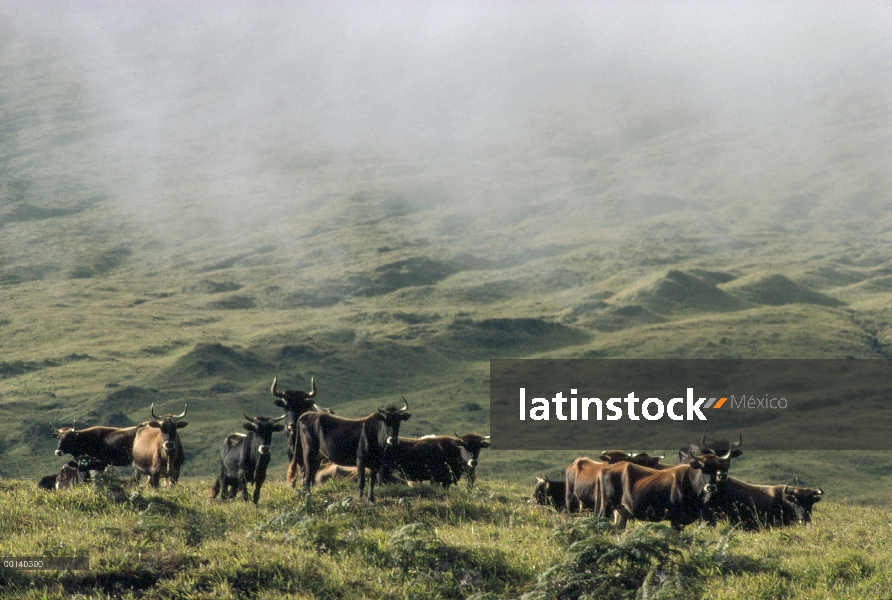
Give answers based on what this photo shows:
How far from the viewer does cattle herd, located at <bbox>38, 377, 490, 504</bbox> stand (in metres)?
20.6

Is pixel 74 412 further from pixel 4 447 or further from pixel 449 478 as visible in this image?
pixel 449 478

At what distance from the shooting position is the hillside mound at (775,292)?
169500 millimetres

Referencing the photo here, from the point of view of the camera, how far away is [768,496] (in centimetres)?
2155

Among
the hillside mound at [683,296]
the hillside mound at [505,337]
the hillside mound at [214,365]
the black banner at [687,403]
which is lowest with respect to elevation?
the black banner at [687,403]

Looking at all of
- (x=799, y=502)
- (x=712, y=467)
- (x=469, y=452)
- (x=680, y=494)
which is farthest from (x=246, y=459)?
(x=799, y=502)

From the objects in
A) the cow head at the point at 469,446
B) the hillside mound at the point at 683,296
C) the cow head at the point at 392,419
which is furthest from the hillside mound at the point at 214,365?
the cow head at the point at 392,419

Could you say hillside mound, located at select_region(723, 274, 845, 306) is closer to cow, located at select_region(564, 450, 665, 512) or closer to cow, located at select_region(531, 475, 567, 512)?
cow, located at select_region(531, 475, 567, 512)

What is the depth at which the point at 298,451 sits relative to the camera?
913 inches

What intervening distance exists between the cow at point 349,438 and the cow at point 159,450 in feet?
8.85

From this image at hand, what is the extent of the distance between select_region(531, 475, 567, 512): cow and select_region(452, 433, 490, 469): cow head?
8.06ft

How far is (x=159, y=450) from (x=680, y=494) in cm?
1122

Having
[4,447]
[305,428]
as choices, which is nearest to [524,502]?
[305,428]

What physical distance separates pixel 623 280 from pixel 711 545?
6779 inches

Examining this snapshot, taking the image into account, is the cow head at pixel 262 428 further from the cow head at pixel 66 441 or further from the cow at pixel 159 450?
the cow head at pixel 66 441
